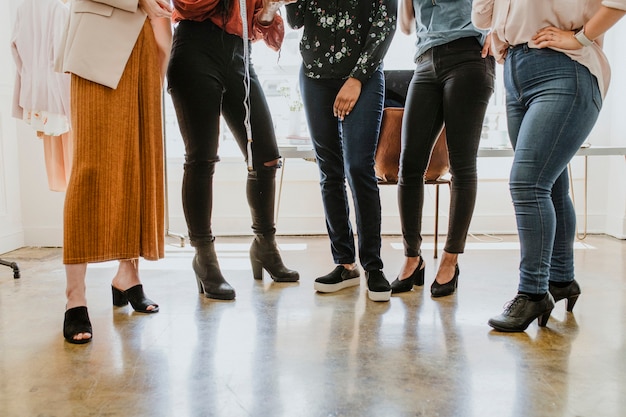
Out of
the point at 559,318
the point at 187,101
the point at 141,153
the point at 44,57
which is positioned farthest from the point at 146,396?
the point at 44,57

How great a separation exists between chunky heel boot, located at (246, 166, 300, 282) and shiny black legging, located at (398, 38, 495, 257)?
553mm

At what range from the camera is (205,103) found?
1887mm

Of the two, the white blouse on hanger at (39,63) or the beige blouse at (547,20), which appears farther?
the white blouse on hanger at (39,63)

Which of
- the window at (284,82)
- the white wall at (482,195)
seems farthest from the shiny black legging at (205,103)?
the window at (284,82)

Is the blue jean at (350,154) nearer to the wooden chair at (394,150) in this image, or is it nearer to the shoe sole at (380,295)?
the shoe sole at (380,295)

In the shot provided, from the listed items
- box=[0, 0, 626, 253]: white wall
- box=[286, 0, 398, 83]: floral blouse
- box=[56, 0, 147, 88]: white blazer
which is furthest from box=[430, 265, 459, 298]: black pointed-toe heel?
box=[0, 0, 626, 253]: white wall

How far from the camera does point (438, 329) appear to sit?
166 centimetres

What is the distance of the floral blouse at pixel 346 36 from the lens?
1920mm

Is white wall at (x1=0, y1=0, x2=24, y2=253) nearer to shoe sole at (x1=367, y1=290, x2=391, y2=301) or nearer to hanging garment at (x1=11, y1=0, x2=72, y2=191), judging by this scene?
hanging garment at (x1=11, y1=0, x2=72, y2=191)

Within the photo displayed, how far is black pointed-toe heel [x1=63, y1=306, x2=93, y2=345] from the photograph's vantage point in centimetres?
156

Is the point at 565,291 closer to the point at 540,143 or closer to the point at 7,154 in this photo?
the point at 540,143

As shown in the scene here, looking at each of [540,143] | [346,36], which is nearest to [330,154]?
[346,36]

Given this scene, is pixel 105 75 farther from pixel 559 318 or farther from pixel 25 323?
pixel 559 318

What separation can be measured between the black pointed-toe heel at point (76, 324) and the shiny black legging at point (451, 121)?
1200 mm
